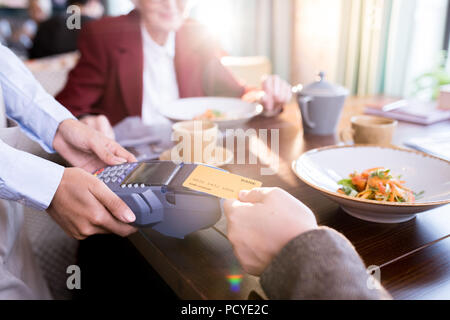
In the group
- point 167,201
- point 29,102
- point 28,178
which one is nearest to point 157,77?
point 29,102

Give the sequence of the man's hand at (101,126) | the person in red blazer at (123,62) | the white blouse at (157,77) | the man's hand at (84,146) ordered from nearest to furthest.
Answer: the man's hand at (84,146), the man's hand at (101,126), the person in red blazer at (123,62), the white blouse at (157,77)

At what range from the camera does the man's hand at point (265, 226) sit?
1.38ft

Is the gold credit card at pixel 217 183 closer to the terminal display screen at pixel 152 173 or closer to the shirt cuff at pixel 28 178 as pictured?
the terminal display screen at pixel 152 173

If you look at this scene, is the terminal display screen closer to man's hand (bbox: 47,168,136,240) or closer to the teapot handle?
man's hand (bbox: 47,168,136,240)

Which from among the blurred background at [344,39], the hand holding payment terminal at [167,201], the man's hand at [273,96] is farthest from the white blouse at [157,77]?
the hand holding payment terminal at [167,201]

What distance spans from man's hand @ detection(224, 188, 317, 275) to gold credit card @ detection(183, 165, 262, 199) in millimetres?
41

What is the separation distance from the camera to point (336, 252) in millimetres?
384

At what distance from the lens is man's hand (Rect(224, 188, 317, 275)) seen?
0.42 metres

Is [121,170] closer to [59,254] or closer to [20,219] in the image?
[20,219]

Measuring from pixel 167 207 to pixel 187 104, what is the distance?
762 millimetres

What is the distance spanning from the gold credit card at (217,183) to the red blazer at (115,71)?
3.66 ft

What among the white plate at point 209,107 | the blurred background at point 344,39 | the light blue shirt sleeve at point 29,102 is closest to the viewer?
the light blue shirt sleeve at point 29,102

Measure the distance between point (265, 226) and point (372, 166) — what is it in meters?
0.37

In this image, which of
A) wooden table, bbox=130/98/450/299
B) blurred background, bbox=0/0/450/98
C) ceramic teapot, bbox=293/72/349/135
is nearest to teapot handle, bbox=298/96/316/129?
ceramic teapot, bbox=293/72/349/135
